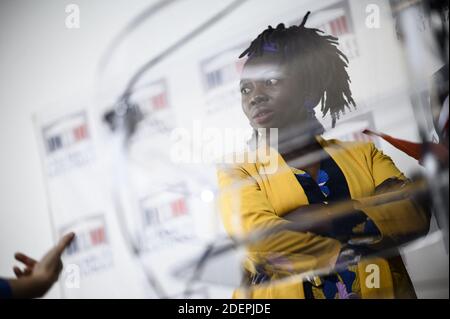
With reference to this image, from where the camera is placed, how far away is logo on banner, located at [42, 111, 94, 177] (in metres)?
1.95

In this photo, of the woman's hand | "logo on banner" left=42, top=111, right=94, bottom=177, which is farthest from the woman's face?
the woman's hand

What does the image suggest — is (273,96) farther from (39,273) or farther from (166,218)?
(39,273)

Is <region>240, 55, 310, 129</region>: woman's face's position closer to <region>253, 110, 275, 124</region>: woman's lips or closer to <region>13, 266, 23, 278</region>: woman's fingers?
<region>253, 110, 275, 124</region>: woman's lips

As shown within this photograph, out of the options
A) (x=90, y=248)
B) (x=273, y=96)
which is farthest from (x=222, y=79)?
(x=90, y=248)

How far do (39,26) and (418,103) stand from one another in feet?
4.57

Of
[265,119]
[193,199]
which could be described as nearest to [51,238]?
[193,199]

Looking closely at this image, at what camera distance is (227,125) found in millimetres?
1842

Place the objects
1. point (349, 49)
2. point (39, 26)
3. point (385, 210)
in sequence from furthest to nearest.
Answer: point (39, 26) < point (349, 49) < point (385, 210)

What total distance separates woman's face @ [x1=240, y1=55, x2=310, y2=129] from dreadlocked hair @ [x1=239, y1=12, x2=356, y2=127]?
0.10 ft

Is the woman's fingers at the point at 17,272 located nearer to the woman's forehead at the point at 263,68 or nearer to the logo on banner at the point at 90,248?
the logo on banner at the point at 90,248

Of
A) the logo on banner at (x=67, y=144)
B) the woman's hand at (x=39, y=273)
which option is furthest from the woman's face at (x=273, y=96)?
the woman's hand at (x=39, y=273)

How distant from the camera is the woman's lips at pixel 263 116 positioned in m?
1.79

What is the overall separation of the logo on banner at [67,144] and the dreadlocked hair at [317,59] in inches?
26.7

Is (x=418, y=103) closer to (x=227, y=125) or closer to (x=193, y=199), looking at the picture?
(x=227, y=125)
